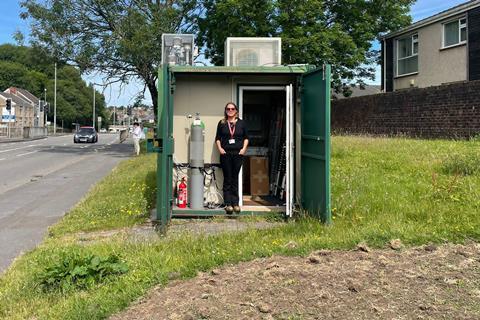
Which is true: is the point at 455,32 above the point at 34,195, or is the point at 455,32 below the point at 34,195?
above

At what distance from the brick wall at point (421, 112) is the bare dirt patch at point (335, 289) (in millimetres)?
13727

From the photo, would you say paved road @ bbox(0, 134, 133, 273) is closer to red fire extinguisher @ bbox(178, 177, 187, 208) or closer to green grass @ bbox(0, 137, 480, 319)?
green grass @ bbox(0, 137, 480, 319)

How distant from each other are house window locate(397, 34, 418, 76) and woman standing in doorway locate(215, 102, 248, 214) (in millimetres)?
21770

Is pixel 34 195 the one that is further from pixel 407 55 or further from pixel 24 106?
pixel 24 106

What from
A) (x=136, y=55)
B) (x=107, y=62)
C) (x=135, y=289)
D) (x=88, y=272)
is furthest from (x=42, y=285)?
(x=107, y=62)

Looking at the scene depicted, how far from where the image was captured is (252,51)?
30.8 ft

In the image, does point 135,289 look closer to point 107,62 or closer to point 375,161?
point 375,161

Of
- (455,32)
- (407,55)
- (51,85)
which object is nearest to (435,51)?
(455,32)

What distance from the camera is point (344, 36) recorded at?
25453 millimetres

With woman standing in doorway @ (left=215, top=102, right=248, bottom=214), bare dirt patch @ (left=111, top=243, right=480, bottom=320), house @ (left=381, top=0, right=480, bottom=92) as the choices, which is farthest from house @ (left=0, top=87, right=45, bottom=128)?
bare dirt patch @ (left=111, top=243, right=480, bottom=320)

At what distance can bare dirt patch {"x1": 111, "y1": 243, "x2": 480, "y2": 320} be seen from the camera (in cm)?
370

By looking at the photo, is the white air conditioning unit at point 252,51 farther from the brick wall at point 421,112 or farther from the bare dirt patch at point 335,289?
the brick wall at point 421,112

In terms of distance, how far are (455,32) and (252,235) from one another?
2169 cm

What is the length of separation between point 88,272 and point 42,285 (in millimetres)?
460
